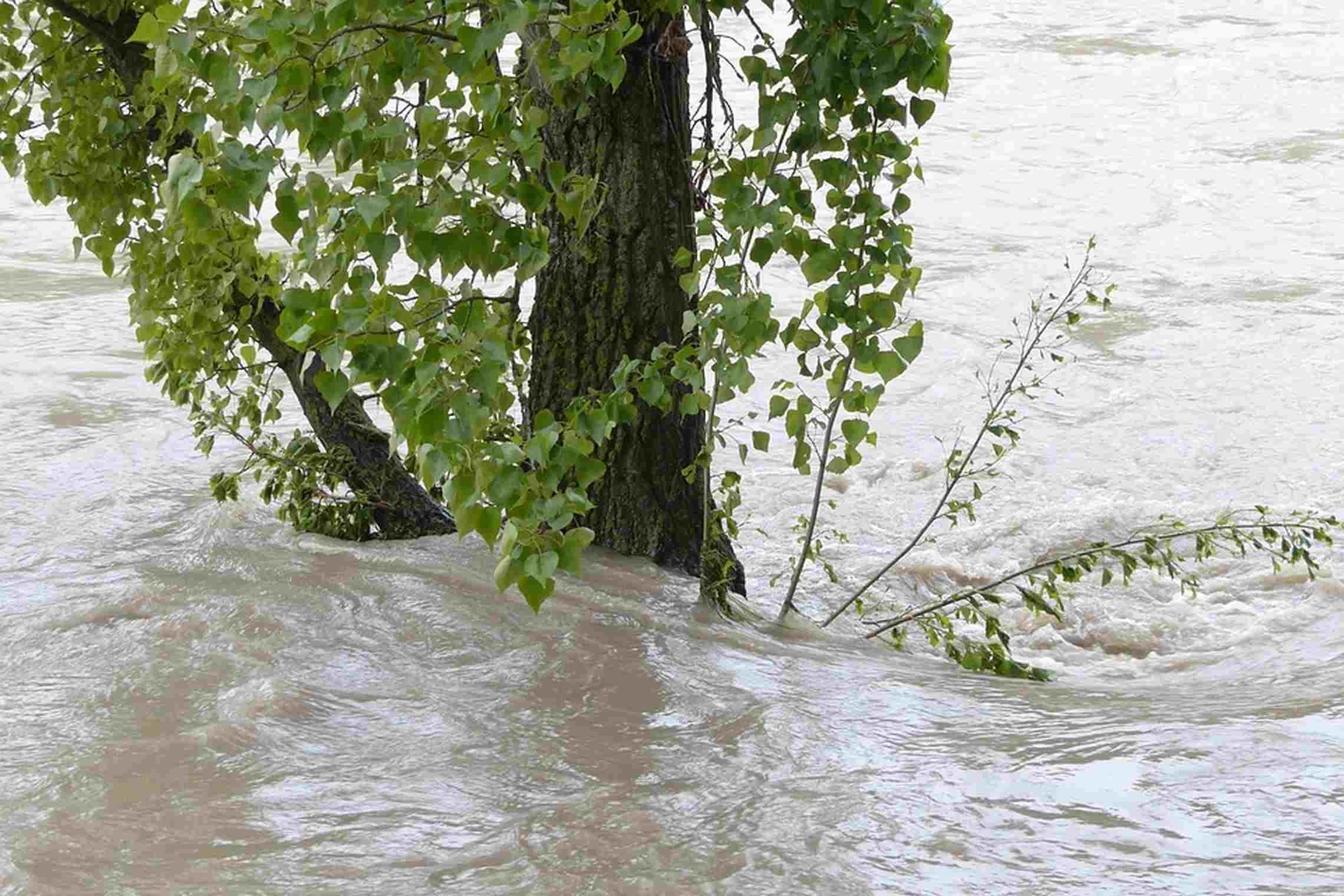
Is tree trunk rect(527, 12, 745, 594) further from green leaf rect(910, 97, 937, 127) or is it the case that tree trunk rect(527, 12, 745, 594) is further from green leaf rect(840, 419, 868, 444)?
green leaf rect(910, 97, 937, 127)

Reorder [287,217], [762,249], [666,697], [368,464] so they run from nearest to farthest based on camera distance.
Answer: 1. [287,217]
2. [762,249]
3. [666,697]
4. [368,464]

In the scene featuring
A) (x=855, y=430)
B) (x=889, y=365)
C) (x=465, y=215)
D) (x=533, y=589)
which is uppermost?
(x=465, y=215)

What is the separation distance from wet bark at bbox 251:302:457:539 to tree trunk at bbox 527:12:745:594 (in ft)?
2.93

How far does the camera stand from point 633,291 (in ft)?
13.2

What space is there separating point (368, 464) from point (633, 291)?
141 cm

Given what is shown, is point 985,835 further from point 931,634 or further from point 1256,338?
point 1256,338

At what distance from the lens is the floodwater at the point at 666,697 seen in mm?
2527

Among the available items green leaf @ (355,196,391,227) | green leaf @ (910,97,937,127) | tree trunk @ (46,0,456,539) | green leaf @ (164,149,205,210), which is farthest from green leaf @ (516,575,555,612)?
tree trunk @ (46,0,456,539)

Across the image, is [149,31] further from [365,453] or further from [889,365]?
[365,453]

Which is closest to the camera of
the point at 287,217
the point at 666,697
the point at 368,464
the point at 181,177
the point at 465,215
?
the point at 181,177

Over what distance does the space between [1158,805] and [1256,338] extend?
6.35 m

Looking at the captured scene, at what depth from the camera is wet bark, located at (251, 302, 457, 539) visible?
16.2 feet

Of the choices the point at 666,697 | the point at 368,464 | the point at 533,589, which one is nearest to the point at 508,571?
the point at 533,589

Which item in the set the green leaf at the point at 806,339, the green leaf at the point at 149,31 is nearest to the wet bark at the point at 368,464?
the green leaf at the point at 806,339
